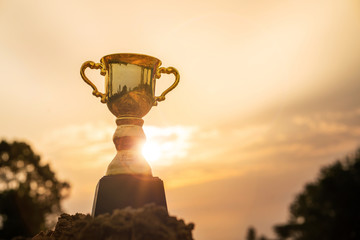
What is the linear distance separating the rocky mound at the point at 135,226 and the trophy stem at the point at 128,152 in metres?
0.58

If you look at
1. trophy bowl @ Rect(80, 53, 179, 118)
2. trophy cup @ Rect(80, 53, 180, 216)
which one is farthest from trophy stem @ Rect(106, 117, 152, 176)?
trophy bowl @ Rect(80, 53, 179, 118)

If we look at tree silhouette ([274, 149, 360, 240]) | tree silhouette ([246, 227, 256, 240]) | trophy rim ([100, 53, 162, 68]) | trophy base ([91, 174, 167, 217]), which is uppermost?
tree silhouette ([246, 227, 256, 240])

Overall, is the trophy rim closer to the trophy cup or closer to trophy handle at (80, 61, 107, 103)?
the trophy cup

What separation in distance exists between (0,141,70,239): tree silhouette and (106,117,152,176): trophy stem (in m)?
28.5

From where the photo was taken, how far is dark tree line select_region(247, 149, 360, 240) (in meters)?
41.3

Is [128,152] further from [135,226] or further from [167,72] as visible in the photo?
[167,72]

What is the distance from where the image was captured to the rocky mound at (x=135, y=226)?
3.72m

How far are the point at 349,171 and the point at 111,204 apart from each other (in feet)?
146

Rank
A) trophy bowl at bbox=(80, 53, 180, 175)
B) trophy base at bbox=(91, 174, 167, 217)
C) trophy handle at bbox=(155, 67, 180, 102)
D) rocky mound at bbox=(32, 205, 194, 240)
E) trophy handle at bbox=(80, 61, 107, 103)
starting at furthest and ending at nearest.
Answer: trophy handle at bbox=(155, 67, 180, 102)
trophy handle at bbox=(80, 61, 107, 103)
trophy bowl at bbox=(80, 53, 180, 175)
trophy base at bbox=(91, 174, 167, 217)
rocky mound at bbox=(32, 205, 194, 240)

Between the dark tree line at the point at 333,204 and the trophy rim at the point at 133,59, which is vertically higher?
the dark tree line at the point at 333,204

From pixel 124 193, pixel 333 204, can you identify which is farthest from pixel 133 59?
pixel 333 204

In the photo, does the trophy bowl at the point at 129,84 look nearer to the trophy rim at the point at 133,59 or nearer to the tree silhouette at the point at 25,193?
the trophy rim at the point at 133,59

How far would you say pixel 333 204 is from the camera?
4369cm

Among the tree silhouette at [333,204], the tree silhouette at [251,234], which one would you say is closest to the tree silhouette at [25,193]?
the tree silhouette at [333,204]
